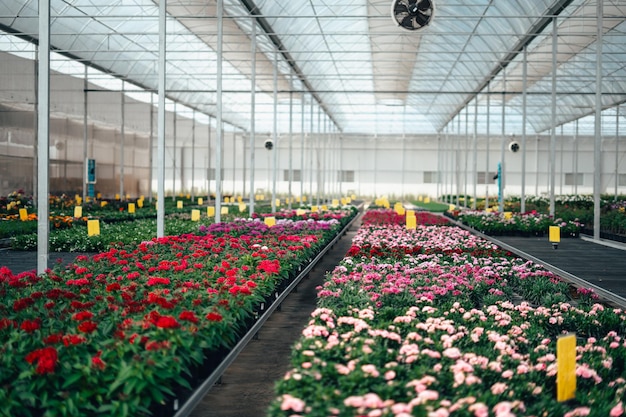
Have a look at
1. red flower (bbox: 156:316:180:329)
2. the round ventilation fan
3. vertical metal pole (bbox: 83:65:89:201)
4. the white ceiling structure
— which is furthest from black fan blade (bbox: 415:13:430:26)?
vertical metal pole (bbox: 83:65:89:201)

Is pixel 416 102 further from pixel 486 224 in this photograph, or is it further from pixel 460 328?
pixel 460 328

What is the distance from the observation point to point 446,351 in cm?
471

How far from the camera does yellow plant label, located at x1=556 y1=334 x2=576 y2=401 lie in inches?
174

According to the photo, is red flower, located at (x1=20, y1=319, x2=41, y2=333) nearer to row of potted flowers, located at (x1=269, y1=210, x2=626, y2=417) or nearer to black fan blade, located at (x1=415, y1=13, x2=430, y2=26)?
row of potted flowers, located at (x1=269, y1=210, x2=626, y2=417)

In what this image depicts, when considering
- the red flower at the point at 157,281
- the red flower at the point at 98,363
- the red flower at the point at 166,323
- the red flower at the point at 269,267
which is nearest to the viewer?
the red flower at the point at 98,363

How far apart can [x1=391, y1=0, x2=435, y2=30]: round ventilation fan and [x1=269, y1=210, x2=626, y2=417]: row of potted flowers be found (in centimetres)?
768

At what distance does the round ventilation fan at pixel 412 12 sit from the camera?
15.0 m

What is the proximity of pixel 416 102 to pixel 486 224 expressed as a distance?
31.1 meters

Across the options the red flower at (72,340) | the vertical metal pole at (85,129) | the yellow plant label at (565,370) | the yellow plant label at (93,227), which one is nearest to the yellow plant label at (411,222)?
the yellow plant label at (93,227)

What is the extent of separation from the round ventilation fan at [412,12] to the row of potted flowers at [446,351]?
7.68m

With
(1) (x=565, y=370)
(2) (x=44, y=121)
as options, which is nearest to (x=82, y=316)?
(1) (x=565, y=370)

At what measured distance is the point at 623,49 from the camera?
28.1m

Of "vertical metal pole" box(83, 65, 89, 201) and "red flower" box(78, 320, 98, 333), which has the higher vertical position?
"vertical metal pole" box(83, 65, 89, 201)

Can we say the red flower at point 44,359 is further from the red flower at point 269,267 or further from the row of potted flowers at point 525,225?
the row of potted flowers at point 525,225
